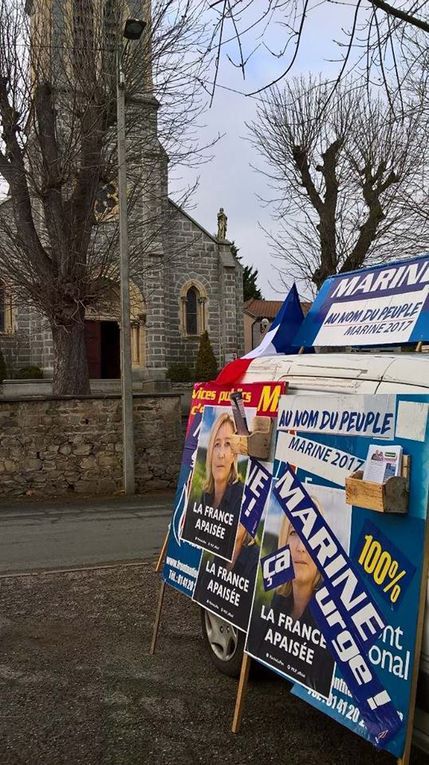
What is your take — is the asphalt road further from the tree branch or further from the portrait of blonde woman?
the tree branch

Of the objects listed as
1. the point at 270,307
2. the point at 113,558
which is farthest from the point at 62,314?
the point at 270,307

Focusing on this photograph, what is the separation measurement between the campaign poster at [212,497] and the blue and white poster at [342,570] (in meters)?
0.16

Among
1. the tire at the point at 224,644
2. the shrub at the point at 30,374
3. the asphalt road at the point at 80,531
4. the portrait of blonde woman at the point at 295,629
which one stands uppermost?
the shrub at the point at 30,374

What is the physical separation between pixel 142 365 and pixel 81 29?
13722 mm

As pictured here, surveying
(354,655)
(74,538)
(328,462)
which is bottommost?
(74,538)

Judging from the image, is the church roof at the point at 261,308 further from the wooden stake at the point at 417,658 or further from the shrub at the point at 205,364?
the wooden stake at the point at 417,658

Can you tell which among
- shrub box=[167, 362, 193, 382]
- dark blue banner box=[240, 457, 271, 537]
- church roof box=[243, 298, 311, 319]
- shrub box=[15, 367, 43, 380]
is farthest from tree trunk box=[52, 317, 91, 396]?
church roof box=[243, 298, 311, 319]

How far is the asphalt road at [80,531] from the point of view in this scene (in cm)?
747

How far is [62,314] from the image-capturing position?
13539 millimetres

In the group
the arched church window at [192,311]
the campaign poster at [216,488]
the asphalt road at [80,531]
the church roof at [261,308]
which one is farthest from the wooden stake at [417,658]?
the church roof at [261,308]

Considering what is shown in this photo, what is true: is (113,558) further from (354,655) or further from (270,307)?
(270,307)

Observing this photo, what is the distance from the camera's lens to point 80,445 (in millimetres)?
13117

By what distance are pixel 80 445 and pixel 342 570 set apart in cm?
1073

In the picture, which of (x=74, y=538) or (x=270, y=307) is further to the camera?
(x=270, y=307)
